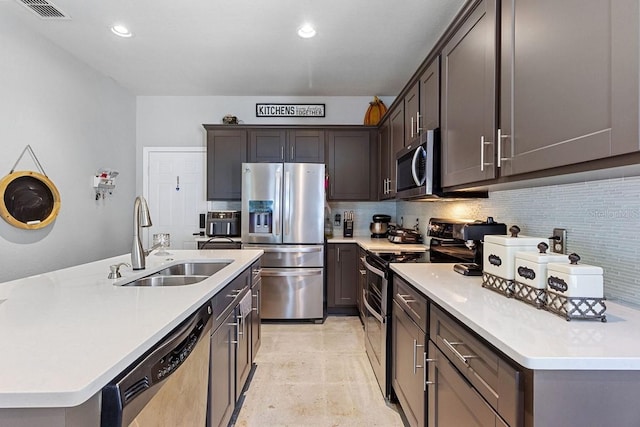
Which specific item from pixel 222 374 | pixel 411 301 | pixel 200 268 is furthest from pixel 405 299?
pixel 200 268

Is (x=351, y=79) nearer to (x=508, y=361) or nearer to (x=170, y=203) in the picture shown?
(x=170, y=203)

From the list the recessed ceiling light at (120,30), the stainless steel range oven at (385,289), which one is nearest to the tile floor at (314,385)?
the stainless steel range oven at (385,289)

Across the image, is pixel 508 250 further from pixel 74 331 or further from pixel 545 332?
pixel 74 331

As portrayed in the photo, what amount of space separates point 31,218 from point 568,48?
362cm

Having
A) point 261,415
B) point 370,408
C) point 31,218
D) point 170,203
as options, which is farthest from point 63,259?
point 370,408

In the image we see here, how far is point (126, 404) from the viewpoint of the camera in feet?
2.55

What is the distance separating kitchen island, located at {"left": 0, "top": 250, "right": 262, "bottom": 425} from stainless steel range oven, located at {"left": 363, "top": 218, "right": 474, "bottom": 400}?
1.04 metres

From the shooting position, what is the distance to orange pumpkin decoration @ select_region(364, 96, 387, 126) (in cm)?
415

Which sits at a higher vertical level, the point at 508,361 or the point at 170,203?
the point at 170,203

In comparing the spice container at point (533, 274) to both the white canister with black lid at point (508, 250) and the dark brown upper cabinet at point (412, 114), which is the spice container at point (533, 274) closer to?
the white canister with black lid at point (508, 250)

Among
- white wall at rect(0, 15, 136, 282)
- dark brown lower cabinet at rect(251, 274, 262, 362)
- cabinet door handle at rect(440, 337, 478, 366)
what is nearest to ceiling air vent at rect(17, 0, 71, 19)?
white wall at rect(0, 15, 136, 282)

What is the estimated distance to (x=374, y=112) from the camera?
13.7ft

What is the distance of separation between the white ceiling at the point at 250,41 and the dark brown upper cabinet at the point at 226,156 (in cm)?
57

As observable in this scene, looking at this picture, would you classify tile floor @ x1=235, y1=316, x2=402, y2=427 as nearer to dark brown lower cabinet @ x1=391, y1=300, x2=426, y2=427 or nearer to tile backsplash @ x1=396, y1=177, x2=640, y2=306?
dark brown lower cabinet @ x1=391, y1=300, x2=426, y2=427
